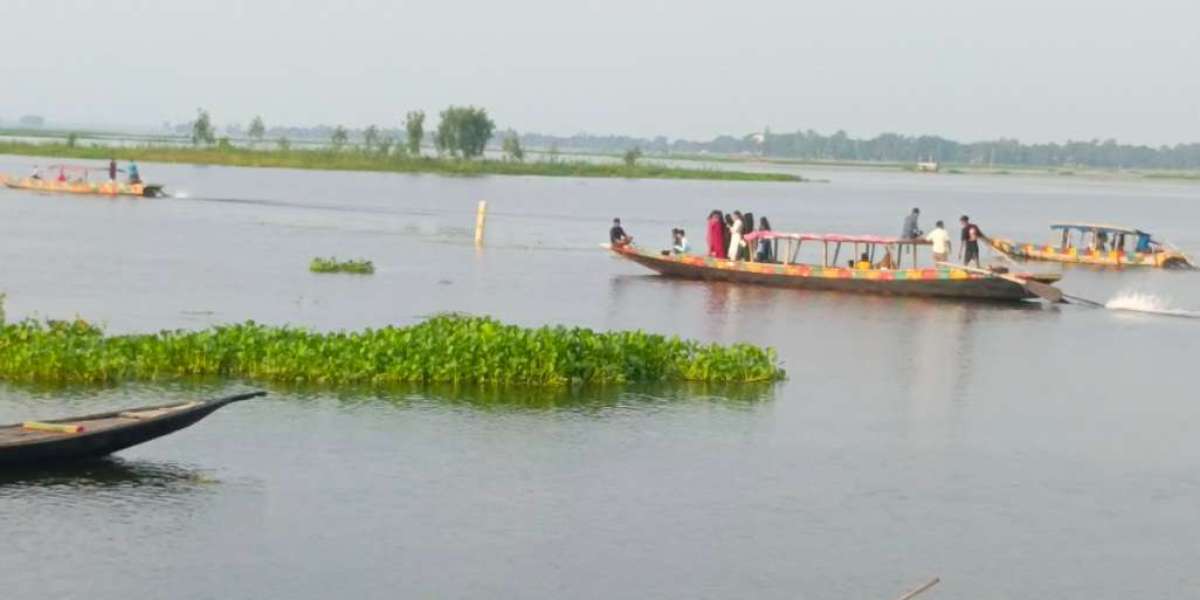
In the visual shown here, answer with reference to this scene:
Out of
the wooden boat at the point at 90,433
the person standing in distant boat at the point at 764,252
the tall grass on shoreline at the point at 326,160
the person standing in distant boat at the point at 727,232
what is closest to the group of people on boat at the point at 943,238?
the person standing in distant boat at the point at 764,252

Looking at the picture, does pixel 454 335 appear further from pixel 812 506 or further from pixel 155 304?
pixel 155 304

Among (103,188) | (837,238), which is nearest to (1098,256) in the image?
(837,238)

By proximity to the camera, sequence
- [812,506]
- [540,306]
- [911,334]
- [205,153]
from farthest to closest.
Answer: [205,153] → [540,306] → [911,334] → [812,506]

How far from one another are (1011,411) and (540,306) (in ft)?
36.8

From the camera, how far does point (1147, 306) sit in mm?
36500

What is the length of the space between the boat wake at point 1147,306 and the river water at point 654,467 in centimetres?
95

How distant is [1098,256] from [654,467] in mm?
33425

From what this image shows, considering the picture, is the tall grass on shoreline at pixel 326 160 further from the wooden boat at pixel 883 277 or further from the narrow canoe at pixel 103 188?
the wooden boat at pixel 883 277

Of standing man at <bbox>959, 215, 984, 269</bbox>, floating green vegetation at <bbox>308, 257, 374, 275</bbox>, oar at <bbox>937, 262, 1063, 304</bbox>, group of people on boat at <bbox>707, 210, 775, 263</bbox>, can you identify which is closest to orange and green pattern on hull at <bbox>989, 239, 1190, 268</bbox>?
standing man at <bbox>959, 215, 984, 269</bbox>

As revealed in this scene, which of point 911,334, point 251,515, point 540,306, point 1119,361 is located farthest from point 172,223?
point 251,515

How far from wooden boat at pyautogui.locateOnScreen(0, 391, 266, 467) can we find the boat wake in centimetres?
2410

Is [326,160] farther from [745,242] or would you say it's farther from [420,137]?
[745,242]

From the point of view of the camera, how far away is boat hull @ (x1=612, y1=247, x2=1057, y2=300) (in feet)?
113

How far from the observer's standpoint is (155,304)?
96.1ft
